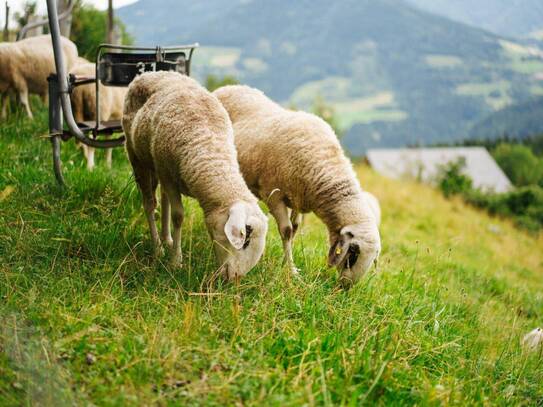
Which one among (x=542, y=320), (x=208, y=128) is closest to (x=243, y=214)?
(x=208, y=128)

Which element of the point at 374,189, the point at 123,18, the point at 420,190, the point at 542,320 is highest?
the point at 123,18

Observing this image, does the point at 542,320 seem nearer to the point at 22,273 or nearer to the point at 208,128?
the point at 208,128

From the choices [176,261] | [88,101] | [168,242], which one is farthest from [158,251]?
[88,101]

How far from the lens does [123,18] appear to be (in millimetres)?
17234

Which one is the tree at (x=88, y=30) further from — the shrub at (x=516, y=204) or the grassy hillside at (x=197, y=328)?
the shrub at (x=516, y=204)

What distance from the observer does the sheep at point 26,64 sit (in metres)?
7.93

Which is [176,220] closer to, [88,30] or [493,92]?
[88,30]

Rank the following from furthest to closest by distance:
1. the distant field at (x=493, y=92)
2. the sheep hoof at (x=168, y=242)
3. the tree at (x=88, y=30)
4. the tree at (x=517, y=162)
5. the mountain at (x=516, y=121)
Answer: the distant field at (x=493, y=92) < the mountain at (x=516, y=121) < the tree at (x=517, y=162) < the tree at (x=88, y=30) < the sheep hoof at (x=168, y=242)

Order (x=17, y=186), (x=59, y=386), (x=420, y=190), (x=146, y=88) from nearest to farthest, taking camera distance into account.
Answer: (x=59, y=386)
(x=146, y=88)
(x=17, y=186)
(x=420, y=190)

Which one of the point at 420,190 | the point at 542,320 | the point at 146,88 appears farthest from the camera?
the point at 420,190

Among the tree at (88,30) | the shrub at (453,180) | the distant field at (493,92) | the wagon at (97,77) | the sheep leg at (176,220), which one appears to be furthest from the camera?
the distant field at (493,92)

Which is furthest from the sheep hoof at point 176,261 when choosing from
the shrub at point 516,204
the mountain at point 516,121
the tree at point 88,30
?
the mountain at point 516,121

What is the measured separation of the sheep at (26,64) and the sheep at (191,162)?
3911 millimetres

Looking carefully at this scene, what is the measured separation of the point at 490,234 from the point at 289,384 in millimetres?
15293
